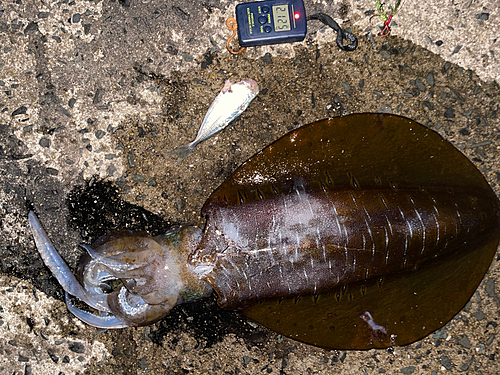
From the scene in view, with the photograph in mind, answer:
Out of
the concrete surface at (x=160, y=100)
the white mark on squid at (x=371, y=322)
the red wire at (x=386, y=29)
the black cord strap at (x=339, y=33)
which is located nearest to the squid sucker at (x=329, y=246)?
the white mark on squid at (x=371, y=322)

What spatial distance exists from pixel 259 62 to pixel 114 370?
3.14m

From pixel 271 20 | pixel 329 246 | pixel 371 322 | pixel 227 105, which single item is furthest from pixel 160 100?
pixel 371 322

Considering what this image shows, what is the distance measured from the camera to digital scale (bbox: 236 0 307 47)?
3.16 m

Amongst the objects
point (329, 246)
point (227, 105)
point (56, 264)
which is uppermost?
point (227, 105)

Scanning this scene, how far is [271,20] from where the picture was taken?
317 centimetres

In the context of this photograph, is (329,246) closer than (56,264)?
Yes

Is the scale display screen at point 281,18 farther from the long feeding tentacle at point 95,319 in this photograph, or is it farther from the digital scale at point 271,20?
the long feeding tentacle at point 95,319

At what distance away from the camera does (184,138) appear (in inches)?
130

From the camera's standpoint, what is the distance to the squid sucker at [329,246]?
2695mm

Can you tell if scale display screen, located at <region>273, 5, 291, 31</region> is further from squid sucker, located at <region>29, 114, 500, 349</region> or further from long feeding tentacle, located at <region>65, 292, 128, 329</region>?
long feeding tentacle, located at <region>65, 292, 128, 329</region>

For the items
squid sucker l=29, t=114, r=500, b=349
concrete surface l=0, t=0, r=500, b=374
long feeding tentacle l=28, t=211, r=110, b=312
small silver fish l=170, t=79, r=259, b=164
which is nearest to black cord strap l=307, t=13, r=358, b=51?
concrete surface l=0, t=0, r=500, b=374

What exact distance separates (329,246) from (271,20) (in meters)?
1.99

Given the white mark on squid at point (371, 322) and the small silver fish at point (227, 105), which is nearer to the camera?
the white mark on squid at point (371, 322)

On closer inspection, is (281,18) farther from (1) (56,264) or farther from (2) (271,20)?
(1) (56,264)
